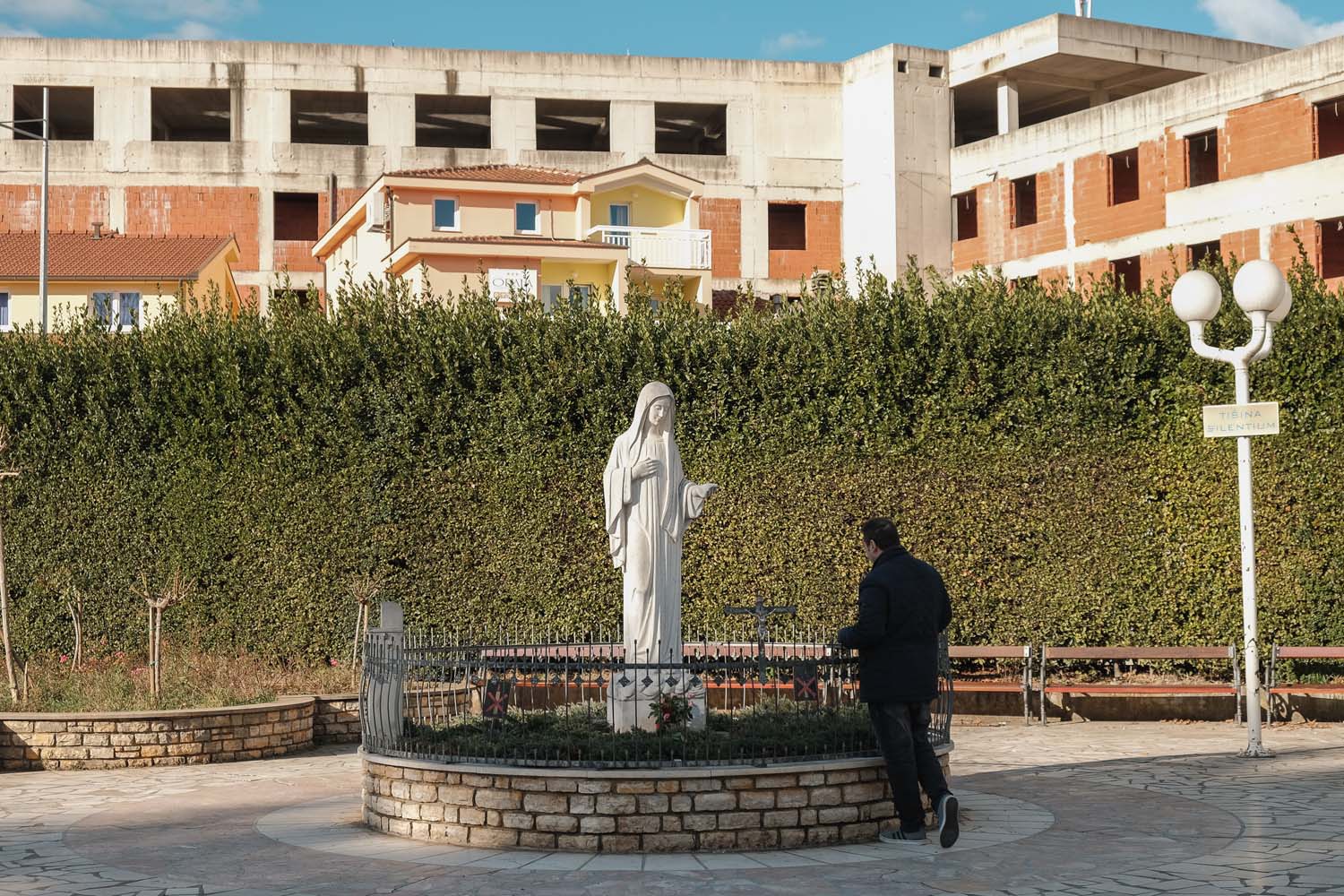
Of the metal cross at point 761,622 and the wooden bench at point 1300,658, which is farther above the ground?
the metal cross at point 761,622

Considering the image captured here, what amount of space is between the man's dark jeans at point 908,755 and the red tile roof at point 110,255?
1305 inches

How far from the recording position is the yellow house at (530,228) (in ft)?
124

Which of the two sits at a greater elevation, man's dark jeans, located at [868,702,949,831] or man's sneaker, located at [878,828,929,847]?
man's dark jeans, located at [868,702,949,831]

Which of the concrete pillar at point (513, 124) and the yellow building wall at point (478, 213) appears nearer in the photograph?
the yellow building wall at point (478, 213)

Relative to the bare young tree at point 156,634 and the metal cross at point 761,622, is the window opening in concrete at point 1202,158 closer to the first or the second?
the metal cross at point 761,622

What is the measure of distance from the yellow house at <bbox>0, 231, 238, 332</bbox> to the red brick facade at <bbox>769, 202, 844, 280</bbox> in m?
17.5

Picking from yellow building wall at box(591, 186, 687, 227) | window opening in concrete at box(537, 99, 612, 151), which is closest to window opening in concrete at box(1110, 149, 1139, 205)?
yellow building wall at box(591, 186, 687, 227)

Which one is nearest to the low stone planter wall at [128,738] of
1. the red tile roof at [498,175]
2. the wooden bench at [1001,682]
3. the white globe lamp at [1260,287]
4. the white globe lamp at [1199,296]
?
the wooden bench at [1001,682]

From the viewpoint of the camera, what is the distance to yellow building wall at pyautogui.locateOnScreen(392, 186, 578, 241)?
38.6 metres

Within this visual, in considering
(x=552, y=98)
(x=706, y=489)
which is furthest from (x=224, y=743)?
(x=552, y=98)

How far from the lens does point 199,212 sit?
45.6 m

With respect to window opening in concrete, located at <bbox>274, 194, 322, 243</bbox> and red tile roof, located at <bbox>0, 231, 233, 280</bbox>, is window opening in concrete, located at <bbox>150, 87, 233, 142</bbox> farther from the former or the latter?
red tile roof, located at <bbox>0, 231, 233, 280</bbox>

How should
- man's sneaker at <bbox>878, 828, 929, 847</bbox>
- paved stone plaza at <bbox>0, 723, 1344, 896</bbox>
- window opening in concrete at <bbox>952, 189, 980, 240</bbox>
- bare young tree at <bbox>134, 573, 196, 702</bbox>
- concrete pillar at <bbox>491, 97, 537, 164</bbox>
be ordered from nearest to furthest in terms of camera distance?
paved stone plaza at <bbox>0, 723, 1344, 896</bbox>
man's sneaker at <bbox>878, 828, 929, 847</bbox>
bare young tree at <bbox>134, 573, 196, 702</bbox>
window opening in concrete at <bbox>952, 189, 980, 240</bbox>
concrete pillar at <bbox>491, 97, 537, 164</bbox>

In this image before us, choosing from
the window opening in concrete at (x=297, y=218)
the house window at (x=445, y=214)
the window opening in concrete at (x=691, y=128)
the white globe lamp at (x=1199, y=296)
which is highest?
the window opening in concrete at (x=691, y=128)
